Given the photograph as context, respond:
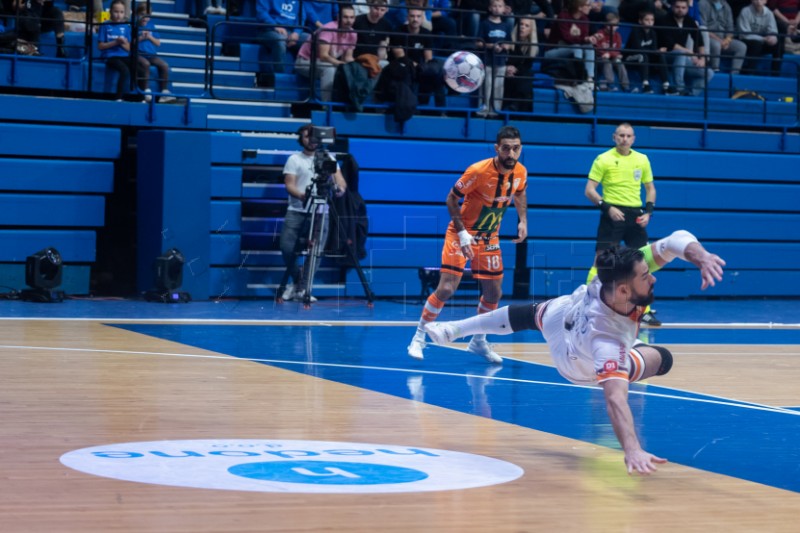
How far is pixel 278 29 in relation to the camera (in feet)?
56.9

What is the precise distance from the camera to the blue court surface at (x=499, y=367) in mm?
7129

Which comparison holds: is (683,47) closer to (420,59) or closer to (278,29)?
(420,59)

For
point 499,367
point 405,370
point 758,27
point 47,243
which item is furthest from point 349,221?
point 758,27

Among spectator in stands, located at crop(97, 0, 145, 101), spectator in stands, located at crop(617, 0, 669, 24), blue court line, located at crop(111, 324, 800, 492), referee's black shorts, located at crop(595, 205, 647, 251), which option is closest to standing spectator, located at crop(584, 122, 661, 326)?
referee's black shorts, located at crop(595, 205, 647, 251)

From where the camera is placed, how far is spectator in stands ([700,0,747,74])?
20453mm

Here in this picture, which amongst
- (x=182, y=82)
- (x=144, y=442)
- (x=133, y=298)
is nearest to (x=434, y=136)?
(x=182, y=82)

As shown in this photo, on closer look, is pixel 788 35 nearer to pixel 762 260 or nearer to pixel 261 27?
pixel 762 260

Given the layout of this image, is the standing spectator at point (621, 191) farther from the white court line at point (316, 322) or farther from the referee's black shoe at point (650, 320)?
the white court line at point (316, 322)

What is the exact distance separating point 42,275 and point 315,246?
10.7 ft

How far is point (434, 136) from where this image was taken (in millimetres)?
17859

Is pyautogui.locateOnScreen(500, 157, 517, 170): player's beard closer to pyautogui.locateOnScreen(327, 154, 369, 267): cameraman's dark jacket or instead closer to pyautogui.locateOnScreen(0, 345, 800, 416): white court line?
pyautogui.locateOnScreen(0, 345, 800, 416): white court line

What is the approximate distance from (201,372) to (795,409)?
4193 millimetres

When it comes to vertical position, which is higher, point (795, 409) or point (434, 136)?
point (434, 136)

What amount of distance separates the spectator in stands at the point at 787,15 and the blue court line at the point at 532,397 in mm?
11359
